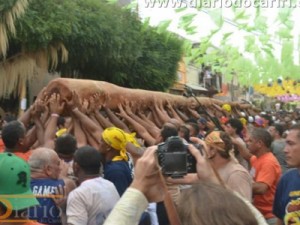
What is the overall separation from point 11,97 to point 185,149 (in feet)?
46.4

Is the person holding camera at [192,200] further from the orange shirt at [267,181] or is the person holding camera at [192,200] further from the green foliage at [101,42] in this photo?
the green foliage at [101,42]

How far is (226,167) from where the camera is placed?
451cm

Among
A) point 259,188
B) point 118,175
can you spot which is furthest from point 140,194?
point 259,188

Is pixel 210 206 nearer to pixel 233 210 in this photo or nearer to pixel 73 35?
pixel 233 210

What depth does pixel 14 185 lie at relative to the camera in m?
2.58

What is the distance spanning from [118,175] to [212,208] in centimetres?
286

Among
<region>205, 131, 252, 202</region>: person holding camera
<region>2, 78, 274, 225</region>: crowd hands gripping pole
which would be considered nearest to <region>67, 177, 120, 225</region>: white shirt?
<region>2, 78, 274, 225</region>: crowd hands gripping pole

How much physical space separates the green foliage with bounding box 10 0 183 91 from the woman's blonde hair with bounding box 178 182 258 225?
1047 cm

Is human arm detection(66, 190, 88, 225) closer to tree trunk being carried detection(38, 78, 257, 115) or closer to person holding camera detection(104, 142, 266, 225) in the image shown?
person holding camera detection(104, 142, 266, 225)

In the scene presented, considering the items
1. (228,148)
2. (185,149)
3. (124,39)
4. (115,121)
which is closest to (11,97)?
(124,39)

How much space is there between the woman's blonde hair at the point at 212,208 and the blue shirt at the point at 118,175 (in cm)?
267

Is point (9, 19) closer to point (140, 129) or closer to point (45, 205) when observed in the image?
point (140, 129)

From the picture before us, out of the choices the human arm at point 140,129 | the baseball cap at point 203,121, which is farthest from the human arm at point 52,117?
the baseball cap at point 203,121

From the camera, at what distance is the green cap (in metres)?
2.54
